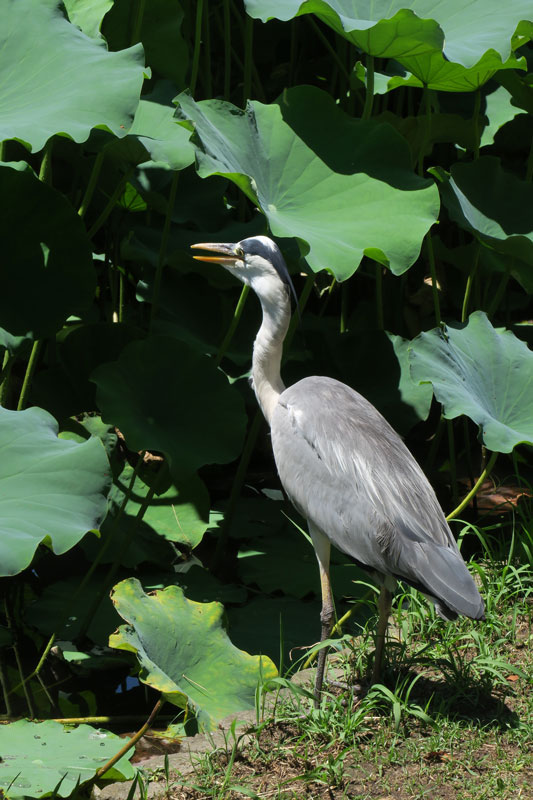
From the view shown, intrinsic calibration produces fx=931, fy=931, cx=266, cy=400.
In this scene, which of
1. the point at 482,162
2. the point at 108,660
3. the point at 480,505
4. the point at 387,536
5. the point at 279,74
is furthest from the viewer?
the point at 279,74

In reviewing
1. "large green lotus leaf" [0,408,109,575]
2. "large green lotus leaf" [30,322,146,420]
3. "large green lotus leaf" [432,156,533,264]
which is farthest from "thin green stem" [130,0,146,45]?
"large green lotus leaf" [0,408,109,575]

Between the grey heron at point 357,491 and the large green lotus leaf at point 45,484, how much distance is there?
2.61 ft

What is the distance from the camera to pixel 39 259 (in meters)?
3.94

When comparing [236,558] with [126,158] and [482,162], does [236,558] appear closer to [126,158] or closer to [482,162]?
[126,158]

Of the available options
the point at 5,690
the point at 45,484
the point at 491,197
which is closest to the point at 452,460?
the point at 491,197

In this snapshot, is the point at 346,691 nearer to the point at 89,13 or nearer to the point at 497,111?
the point at 89,13

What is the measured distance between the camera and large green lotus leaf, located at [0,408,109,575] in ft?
8.73

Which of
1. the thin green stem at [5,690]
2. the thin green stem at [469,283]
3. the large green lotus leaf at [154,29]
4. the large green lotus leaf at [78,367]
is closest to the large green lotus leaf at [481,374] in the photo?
the thin green stem at [469,283]

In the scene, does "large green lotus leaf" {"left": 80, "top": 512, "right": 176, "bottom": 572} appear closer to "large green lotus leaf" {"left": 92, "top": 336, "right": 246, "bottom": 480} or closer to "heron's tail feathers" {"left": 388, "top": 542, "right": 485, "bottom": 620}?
"large green lotus leaf" {"left": 92, "top": 336, "right": 246, "bottom": 480}

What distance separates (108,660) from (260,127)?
2.41m

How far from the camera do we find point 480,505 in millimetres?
5301

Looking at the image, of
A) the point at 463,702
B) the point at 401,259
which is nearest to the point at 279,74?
the point at 401,259

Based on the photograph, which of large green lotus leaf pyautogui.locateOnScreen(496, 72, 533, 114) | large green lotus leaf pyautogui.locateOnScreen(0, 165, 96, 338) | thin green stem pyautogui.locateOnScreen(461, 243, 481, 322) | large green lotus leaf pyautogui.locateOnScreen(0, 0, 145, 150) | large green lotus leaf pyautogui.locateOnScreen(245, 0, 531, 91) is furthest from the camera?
thin green stem pyautogui.locateOnScreen(461, 243, 481, 322)

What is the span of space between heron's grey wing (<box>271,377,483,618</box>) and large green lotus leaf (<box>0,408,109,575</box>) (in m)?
0.79
